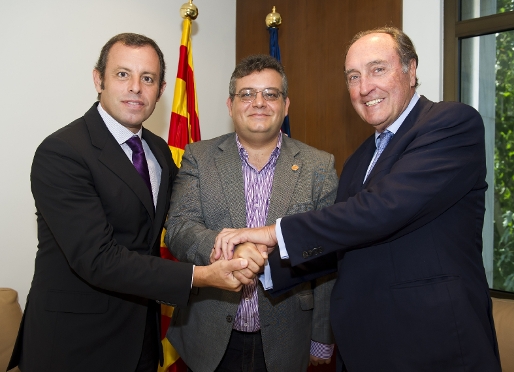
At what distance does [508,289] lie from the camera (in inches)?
119

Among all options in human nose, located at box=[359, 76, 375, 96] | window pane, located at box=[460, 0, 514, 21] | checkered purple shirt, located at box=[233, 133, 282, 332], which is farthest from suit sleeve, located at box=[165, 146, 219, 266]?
window pane, located at box=[460, 0, 514, 21]

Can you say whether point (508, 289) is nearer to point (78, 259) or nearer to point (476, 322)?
point (476, 322)

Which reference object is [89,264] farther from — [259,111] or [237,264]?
[259,111]

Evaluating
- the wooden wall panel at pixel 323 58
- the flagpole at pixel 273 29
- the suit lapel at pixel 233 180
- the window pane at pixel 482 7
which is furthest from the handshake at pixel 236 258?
the window pane at pixel 482 7

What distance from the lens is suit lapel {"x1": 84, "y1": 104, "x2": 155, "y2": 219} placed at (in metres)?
1.80

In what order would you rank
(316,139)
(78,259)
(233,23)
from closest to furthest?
(78,259) < (316,139) < (233,23)

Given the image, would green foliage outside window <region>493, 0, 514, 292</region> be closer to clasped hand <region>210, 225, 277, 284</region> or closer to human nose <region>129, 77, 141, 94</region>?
clasped hand <region>210, 225, 277, 284</region>

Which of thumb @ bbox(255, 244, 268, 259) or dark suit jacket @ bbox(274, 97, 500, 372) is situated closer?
dark suit jacket @ bbox(274, 97, 500, 372)

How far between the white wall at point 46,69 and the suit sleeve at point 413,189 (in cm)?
158

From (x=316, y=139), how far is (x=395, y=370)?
2.27 meters

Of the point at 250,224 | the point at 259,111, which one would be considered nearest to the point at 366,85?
the point at 259,111

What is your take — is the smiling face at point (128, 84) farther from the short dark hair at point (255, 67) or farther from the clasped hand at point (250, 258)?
the clasped hand at point (250, 258)

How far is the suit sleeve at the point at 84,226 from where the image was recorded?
169 centimetres

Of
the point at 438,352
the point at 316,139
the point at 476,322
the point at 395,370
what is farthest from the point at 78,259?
the point at 316,139
